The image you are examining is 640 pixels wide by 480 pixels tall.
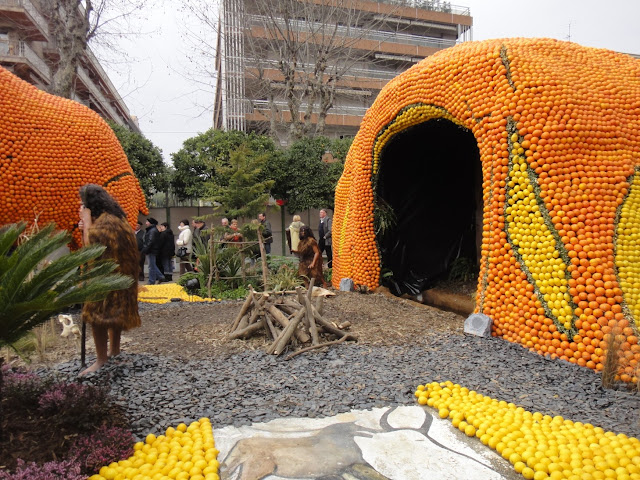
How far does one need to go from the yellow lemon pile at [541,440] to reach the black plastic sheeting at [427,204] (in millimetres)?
5432

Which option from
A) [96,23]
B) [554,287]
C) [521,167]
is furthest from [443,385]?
[96,23]

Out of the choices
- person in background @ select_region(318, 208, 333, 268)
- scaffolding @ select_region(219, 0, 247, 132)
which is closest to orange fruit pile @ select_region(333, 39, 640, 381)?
person in background @ select_region(318, 208, 333, 268)

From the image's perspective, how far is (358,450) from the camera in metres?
3.22

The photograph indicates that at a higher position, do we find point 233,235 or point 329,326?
point 233,235

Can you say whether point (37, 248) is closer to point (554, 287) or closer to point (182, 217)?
point (554, 287)

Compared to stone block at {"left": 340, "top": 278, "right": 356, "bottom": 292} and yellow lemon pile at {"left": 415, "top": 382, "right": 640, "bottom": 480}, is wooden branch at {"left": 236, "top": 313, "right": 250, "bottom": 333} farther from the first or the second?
stone block at {"left": 340, "top": 278, "right": 356, "bottom": 292}

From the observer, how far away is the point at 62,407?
3.22 meters

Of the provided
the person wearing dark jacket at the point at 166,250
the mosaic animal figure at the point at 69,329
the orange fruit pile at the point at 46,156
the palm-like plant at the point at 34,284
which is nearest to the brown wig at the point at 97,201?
the palm-like plant at the point at 34,284

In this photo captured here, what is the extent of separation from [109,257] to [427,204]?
6755 mm

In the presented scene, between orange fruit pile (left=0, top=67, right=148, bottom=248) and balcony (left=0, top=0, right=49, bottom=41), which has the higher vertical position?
balcony (left=0, top=0, right=49, bottom=41)

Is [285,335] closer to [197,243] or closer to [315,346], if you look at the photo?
[315,346]

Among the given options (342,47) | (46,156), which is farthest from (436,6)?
(46,156)

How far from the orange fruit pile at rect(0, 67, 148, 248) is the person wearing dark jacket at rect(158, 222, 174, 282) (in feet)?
12.1

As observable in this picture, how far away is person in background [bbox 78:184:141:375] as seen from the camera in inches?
176
